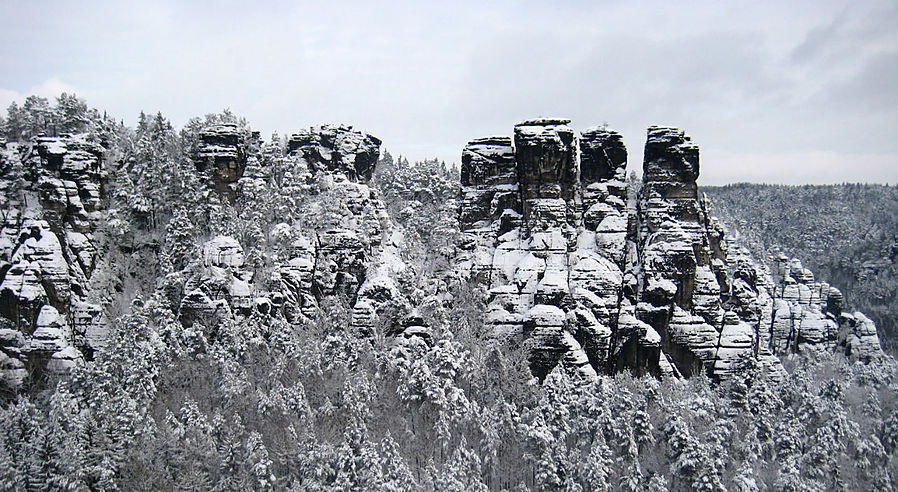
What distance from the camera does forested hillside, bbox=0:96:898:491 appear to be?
3772 centimetres

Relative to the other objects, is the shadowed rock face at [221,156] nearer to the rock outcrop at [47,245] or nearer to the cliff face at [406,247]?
the cliff face at [406,247]

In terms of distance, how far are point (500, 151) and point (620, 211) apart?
14902 mm

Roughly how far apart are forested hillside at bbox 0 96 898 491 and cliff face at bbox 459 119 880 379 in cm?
30

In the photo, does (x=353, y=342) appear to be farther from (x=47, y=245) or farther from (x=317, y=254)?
(x=47, y=245)

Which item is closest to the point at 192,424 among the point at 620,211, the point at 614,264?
the point at 614,264

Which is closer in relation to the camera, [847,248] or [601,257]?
[601,257]

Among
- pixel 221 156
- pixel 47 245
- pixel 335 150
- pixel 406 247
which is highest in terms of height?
pixel 335 150

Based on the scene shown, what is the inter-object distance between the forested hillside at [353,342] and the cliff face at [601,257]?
11.9 inches

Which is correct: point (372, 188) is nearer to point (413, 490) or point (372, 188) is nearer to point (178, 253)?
point (178, 253)

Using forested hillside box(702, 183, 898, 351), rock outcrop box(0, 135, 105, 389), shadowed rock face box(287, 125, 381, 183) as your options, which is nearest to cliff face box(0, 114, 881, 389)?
rock outcrop box(0, 135, 105, 389)

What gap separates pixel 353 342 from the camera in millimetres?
51906

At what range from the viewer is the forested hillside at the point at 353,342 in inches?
1485

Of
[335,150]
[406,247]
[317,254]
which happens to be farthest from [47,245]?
[406,247]

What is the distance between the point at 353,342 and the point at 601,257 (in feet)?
86.9
